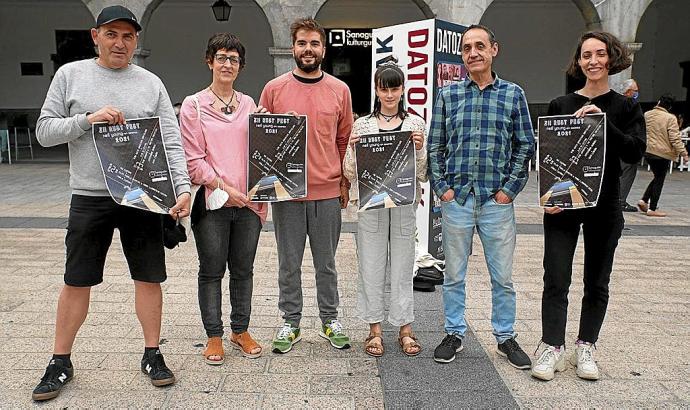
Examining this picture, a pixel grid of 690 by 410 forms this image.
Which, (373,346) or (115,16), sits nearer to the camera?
(115,16)

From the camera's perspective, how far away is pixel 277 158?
3.57 metres

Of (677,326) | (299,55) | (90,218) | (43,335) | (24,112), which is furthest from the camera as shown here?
(24,112)

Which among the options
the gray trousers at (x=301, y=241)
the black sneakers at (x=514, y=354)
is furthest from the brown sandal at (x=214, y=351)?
the black sneakers at (x=514, y=354)

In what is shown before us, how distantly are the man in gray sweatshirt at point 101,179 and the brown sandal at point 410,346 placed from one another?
4.78ft

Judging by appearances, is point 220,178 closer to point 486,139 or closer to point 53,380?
point 53,380

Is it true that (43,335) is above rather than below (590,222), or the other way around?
below

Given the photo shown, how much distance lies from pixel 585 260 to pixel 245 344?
2.17 m

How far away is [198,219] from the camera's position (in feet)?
11.8

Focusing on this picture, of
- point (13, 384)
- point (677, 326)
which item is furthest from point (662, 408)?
point (13, 384)

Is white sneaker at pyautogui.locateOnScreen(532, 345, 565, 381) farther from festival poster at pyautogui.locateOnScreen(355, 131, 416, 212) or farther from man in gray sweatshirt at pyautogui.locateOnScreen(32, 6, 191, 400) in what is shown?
man in gray sweatshirt at pyautogui.locateOnScreen(32, 6, 191, 400)

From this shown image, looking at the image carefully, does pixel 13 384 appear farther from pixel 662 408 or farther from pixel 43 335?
pixel 662 408

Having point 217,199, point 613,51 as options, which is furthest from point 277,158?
point 613,51

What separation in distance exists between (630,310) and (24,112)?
17.3m

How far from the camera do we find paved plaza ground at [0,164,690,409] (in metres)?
3.33
